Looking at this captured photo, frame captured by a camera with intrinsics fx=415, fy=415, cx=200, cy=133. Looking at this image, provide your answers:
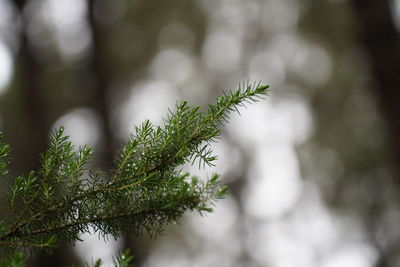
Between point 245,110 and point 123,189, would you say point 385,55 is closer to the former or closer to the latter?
point 123,189

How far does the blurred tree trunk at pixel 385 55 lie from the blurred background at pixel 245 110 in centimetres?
186

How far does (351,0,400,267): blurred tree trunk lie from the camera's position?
150 inches

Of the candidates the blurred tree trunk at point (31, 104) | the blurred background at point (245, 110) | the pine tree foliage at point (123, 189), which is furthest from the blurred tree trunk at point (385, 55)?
the blurred tree trunk at point (31, 104)

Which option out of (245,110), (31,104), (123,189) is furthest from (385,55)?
(245,110)

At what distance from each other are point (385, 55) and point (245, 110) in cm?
453

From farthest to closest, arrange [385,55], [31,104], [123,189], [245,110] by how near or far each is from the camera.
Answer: [245,110] < [31,104] < [385,55] < [123,189]

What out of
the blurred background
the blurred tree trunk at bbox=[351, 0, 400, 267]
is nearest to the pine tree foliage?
the blurred tree trunk at bbox=[351, 0, 400, 267]

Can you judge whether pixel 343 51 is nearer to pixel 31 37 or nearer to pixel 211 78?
pixel 211 78

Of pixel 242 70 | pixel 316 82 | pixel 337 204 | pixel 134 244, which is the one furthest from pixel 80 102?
pixel 337 204

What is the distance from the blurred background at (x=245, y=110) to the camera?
224 inches

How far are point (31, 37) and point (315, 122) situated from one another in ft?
18.5

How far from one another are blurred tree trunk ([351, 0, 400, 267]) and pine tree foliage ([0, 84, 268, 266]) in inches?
133

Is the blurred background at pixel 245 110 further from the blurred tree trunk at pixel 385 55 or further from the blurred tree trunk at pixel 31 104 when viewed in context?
the blurred tree trunk at pixel 385 55

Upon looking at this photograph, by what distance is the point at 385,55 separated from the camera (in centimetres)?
388
